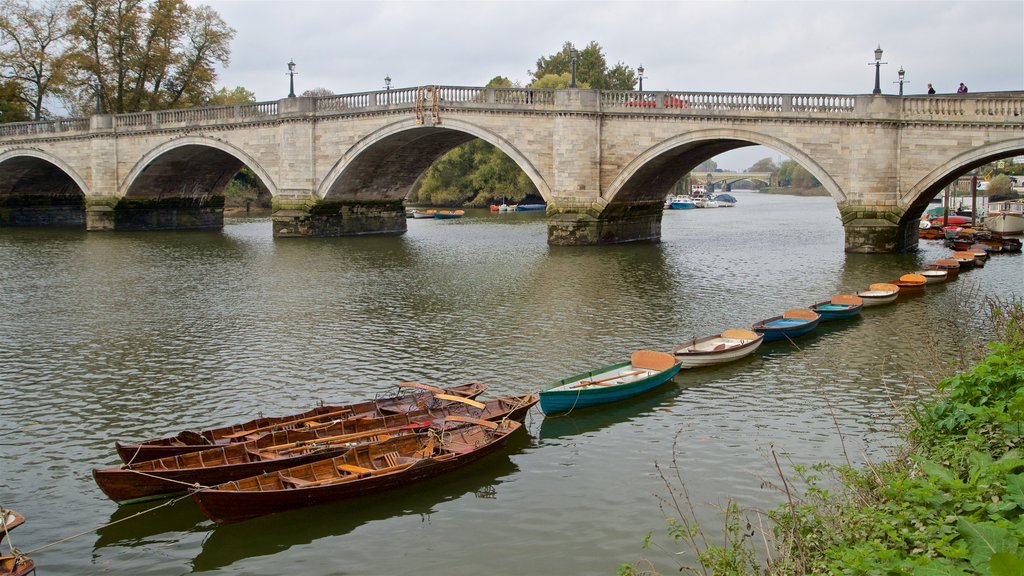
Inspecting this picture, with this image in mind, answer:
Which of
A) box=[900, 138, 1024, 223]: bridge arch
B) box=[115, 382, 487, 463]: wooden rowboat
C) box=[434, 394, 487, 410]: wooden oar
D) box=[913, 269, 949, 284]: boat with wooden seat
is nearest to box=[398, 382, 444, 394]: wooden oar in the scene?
box=[115, 382, 487, 463]: wooden rowboat

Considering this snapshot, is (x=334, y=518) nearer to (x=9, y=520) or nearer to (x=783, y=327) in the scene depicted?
(x=9, y=520)

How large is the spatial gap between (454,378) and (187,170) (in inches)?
1624

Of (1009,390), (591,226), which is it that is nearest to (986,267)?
(591,226)

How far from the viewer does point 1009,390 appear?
9.51 meters

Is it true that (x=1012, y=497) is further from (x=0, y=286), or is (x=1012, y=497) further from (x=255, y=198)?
(x=255, y=198)

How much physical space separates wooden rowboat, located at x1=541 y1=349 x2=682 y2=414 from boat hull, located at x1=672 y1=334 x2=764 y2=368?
56 centimetres

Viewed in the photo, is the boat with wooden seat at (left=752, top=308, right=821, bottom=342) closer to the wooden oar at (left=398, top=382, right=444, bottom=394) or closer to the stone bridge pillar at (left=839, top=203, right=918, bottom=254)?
the wooden oar at (left=398, top=382, right=444, bottom=394)

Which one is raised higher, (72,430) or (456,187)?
(456,187)

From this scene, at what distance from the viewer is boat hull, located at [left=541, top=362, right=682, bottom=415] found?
1420cm

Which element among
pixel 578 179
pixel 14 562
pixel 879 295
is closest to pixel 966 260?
pixel 879 295

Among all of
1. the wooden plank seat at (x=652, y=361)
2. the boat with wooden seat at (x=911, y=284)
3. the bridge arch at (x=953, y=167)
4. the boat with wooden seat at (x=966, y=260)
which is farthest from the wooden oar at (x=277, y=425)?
the bridge arch at (x=953, y=167)

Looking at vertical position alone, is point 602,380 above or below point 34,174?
below

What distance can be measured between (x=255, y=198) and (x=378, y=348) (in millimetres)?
61705

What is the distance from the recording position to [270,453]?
11.7 meters
